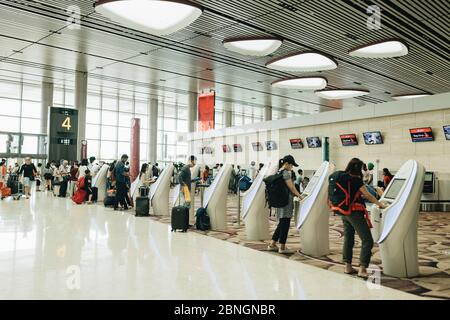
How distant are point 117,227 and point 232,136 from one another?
15.0 m

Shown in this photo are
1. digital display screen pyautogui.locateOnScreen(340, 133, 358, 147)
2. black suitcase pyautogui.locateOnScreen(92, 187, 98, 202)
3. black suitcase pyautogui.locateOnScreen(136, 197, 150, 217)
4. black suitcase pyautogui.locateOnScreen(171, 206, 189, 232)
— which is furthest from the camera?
digital display screen pyautogui.locateOnScreen(340, 133, 358, 147)

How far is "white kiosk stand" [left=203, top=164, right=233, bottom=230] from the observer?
7.83 m

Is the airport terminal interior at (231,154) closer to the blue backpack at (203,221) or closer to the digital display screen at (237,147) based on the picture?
the blue backpack at (203,221)

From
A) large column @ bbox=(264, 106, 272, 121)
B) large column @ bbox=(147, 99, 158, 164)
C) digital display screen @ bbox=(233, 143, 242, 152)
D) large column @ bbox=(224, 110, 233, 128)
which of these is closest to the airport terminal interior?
large column @ bbox=(147, 99, 158, 164)

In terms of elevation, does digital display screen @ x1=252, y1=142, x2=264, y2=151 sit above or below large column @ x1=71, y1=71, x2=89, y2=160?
below

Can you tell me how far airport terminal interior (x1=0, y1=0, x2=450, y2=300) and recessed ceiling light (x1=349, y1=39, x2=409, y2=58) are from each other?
0.08m

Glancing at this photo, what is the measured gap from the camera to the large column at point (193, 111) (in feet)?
81.1

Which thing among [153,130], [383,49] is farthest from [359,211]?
[153,130]

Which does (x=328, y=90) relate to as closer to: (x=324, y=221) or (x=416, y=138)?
(x=416, y=138)

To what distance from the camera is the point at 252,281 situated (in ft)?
13.6

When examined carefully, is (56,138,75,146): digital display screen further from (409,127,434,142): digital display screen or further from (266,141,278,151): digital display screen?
(409,127,434,142): digital display screen

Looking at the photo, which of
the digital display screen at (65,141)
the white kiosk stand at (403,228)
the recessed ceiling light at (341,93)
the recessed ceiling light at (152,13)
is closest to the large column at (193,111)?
the recessed ceiling light at (341,93)

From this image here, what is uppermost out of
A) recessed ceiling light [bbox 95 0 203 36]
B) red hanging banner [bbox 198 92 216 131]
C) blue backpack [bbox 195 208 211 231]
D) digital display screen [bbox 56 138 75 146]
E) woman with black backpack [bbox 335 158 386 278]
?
recessed ceiling light [bbox 95 0 203 36]
